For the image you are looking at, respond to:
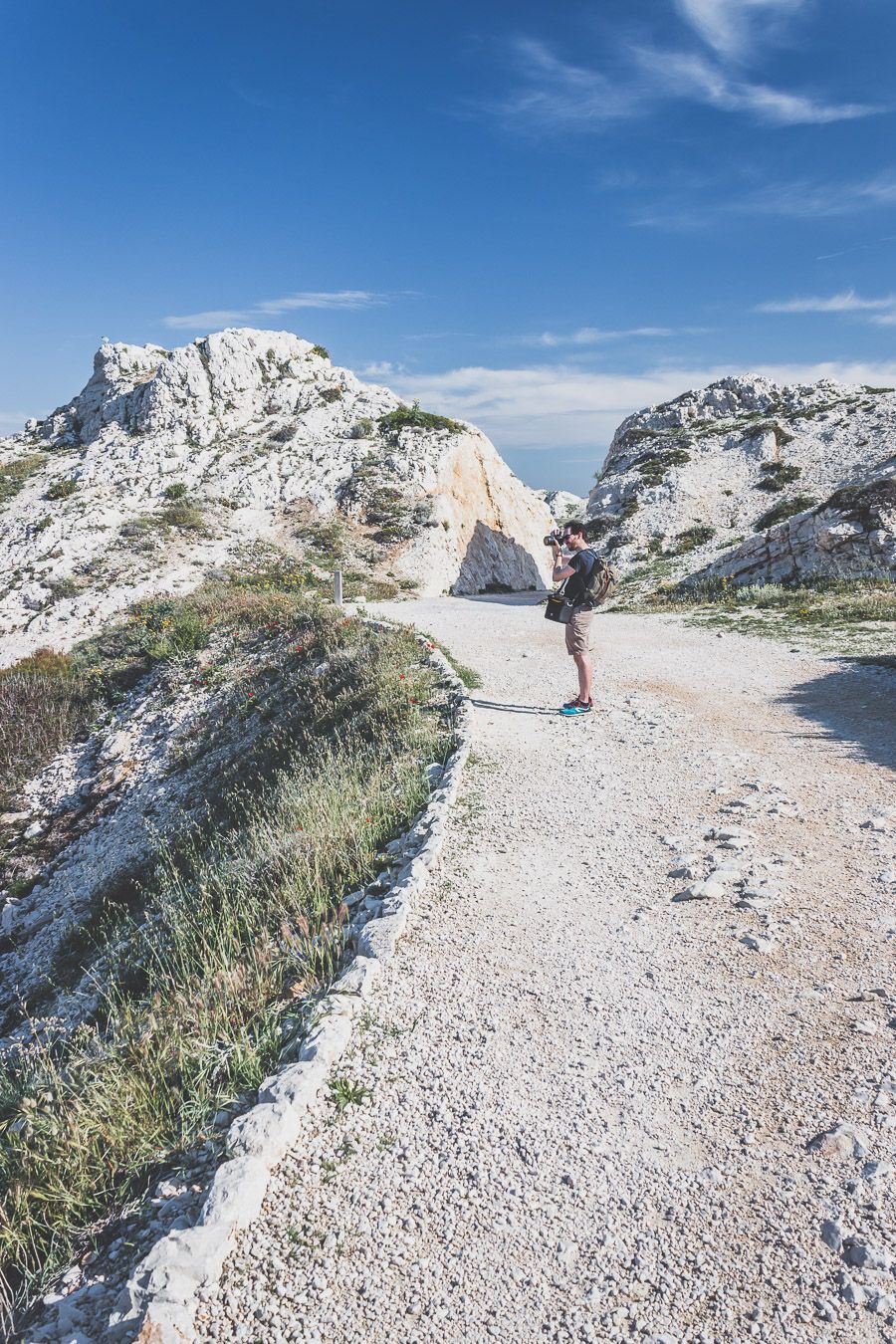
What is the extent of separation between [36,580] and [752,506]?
30.3m

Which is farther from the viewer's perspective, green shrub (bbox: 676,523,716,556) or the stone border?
green shrub (bbox: 676,523,716,556)

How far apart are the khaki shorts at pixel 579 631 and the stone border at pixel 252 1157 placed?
19.8 ft

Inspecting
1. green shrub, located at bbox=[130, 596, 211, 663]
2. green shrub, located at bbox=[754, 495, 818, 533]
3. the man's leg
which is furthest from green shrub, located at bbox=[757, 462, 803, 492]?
the man's leg

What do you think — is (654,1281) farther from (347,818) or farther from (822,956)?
(347,818)

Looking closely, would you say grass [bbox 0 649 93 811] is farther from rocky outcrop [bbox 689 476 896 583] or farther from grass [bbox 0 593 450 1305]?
rocky outcrop [bbox 689 476 896 583]

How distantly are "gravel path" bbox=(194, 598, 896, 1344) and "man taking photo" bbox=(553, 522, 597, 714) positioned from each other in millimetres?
3457

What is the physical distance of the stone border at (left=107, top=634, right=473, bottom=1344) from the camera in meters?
2.88

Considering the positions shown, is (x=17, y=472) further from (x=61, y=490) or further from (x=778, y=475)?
(x=778, y=475)

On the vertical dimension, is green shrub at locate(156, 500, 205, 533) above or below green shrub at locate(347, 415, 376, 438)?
below

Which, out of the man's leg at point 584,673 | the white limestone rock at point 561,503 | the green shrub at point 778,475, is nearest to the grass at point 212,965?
the man's leg at point 584,673

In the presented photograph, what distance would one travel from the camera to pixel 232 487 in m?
34.2

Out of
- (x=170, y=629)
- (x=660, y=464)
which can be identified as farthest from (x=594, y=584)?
(x=660, y=464)

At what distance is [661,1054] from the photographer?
Result: 13.6 ft

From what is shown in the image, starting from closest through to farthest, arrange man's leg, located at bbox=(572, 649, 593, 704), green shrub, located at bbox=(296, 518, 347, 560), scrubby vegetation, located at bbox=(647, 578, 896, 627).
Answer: man's leg, located at bbox=(572, 649, 593, 704) → scrubby vegetation, located at bbox=(647, 578, 896, 627) → green shrub, located at bbox=(296, 518, 347, 560)
